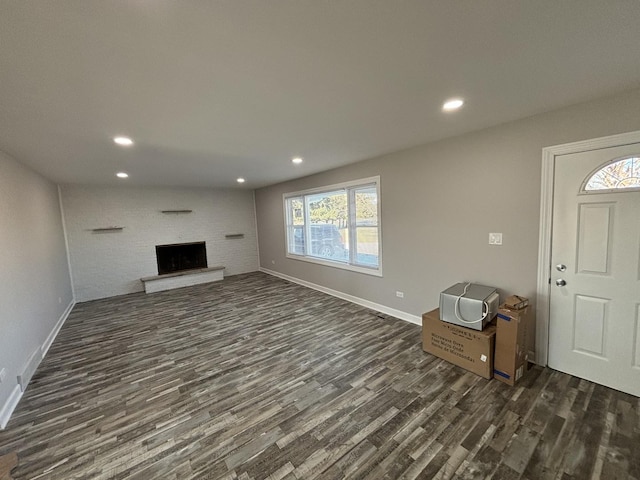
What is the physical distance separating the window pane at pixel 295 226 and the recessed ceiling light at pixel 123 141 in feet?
11.6

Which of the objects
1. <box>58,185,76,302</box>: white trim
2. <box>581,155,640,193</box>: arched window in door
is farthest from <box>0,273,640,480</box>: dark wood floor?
<box>58,185,76,302</box>: white trim

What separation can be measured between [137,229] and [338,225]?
185 inches

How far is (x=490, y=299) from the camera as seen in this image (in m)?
2.60

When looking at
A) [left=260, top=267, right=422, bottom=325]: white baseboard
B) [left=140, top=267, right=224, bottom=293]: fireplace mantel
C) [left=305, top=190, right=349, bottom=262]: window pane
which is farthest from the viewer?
[left=140, top=267, right=224, bottom=293]: fireplace mantel

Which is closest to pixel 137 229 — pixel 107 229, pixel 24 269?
pixel 107 229

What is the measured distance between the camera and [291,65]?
1518 millimetres

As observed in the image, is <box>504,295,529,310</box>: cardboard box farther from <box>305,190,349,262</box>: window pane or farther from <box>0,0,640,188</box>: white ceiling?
<box>305,190,349,262</box>: window pane

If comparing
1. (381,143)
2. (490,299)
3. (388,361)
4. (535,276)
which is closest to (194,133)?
(381,143)

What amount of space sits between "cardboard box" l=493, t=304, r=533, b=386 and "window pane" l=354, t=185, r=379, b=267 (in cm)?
205

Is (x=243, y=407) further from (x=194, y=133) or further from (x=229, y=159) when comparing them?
(x=229, y=159)

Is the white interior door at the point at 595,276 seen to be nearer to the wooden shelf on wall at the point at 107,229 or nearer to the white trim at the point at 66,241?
the wooden shelf on wall at the point at 107,229

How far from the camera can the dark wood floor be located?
1.66 meters

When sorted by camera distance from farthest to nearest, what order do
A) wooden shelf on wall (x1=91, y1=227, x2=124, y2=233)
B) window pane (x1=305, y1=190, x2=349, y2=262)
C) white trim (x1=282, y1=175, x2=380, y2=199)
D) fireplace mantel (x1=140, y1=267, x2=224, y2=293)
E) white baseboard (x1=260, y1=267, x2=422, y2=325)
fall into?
fireplace mantel (x1=140, y1=267, x2=224, y2=293) < wooden shelf on wall (x1=91, y1=227, x2=124, y2=233) < window pane (x1=305, y1=190, x2=349, y2=262) < white trim (x1=282, y1=175, x2=380, y2=199) < white baseboard (x1=260, y1=267, x2=422, y2=325)

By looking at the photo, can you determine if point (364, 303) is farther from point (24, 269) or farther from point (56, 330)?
point (56, 330)
